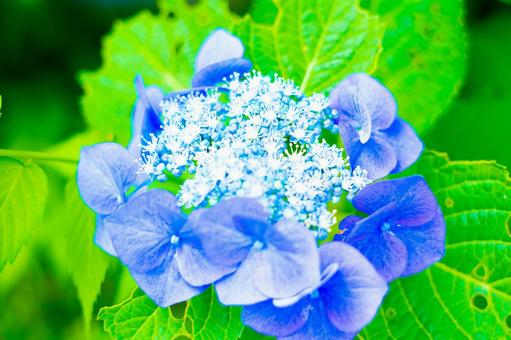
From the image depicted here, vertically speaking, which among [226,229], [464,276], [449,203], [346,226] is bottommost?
[464,276]

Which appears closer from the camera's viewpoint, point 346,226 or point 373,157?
point 346,226

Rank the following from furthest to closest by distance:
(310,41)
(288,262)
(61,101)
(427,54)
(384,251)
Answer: (61,101) → (427,54) → (310,41) → (384,251) → (288,262)

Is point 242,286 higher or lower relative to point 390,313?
higher

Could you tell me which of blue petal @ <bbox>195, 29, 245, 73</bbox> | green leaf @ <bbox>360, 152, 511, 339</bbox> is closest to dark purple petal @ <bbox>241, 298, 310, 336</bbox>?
green leaf @ <bbox>360, 152, 511, 339</bbox>

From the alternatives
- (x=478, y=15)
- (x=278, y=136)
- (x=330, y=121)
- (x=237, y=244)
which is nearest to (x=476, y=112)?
(x=478, y=15)

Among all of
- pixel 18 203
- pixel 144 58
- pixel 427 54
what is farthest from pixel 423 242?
pixel 144 58

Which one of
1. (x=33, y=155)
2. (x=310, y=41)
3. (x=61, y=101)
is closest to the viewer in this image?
(x=33, y=155)

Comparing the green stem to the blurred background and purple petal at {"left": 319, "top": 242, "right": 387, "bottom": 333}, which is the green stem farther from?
the blurred background

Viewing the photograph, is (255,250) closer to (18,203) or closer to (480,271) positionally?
(18,203)
